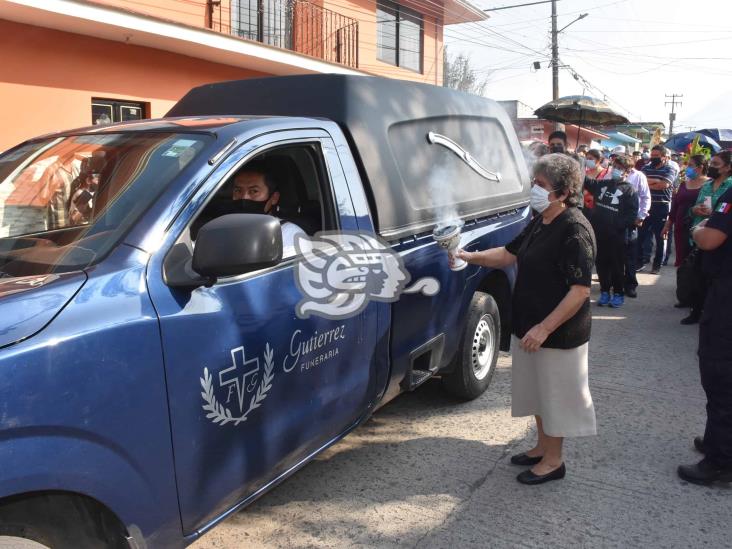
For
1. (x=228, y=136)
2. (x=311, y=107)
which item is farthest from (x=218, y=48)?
(x=228, y=136)

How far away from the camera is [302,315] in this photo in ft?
8.44

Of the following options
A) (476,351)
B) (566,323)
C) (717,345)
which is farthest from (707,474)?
(476,351)

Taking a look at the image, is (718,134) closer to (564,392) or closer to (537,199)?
(537,199)

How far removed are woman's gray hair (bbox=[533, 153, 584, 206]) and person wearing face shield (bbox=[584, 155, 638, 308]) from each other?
4.75 meters

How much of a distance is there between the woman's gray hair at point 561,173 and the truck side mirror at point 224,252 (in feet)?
Result: 5.32

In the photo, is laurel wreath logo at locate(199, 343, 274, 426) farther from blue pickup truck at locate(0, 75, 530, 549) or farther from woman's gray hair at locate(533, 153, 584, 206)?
woman's gray hair at locate(533, 153, 584, 206)

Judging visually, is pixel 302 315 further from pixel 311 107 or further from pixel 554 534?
pixel 554 534

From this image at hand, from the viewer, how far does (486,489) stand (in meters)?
3.38

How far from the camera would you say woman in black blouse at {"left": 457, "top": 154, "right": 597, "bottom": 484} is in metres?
3.14

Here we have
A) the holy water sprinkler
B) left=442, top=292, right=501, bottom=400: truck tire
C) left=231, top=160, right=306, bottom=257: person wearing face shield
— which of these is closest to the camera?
left=231, top=160, right=306, bottom=257: person wearing face shield

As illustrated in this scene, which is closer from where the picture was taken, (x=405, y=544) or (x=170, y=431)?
(x=170, y=431)

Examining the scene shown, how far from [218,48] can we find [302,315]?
944cm

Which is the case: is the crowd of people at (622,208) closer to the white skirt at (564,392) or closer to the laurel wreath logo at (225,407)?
the white skirt at (564,392)

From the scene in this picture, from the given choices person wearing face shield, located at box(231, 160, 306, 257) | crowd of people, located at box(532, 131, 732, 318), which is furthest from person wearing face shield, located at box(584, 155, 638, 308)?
person wearing face shield, located at box(231, 160, 306, 257)
